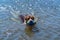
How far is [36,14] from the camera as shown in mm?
14852

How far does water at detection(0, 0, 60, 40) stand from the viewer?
11.7 m

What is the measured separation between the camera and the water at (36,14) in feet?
38.3

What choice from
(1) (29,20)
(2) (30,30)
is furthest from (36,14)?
(2) (30,30)

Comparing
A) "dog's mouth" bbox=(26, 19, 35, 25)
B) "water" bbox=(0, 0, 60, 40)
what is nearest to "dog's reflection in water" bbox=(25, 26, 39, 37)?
"water" bbox=(0, 0, 60, 40)

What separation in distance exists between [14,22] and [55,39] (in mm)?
3673

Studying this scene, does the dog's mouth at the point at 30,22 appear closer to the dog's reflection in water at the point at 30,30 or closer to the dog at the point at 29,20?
the dog at the point at 29,20

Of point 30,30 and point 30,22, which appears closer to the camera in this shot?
point 30,30

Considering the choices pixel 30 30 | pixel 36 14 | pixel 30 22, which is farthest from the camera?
pixel 36 14

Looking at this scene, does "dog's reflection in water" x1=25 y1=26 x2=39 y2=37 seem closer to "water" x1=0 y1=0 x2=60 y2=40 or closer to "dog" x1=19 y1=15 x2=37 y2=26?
"water" x1=0 y1=0 x2=60 y2=40

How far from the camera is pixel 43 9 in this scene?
1566cm

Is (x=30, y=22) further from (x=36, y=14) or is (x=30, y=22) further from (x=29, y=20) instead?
(x=36, y=14)

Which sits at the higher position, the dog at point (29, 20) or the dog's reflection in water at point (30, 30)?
the dog at point (29, 20)

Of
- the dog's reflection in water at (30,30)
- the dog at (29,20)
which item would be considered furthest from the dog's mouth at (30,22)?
the dog's reflection in water at (30,30)

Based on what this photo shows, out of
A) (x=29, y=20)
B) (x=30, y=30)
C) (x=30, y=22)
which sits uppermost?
(x=29, y=20)
